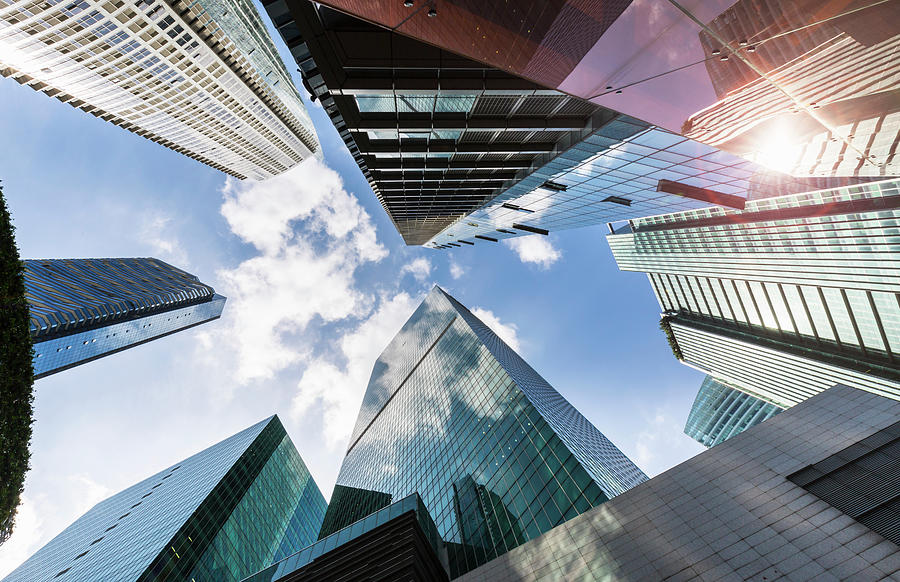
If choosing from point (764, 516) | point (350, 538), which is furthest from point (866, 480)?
point (350, 538)

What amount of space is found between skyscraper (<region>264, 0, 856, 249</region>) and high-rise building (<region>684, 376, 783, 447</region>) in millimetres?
115618

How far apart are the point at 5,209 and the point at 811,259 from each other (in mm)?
95672

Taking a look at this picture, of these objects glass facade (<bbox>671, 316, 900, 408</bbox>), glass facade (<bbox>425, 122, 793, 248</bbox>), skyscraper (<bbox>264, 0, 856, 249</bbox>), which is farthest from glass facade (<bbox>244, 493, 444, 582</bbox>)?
glass facade (<bbox>671, 316, 900, 408</bbox>)

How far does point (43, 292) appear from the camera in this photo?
3201 inches

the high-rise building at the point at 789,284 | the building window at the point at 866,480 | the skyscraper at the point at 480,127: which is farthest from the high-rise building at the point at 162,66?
the high-rise building at the point at 789,284

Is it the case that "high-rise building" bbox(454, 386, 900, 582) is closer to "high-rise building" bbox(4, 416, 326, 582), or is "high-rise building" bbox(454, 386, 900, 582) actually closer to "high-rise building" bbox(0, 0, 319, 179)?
"high-rise building" bbox(4, 416, 326, 582)

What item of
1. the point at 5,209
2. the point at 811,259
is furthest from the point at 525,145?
the point at 811,259

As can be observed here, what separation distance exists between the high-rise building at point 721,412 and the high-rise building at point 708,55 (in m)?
131

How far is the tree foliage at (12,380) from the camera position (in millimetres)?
14672

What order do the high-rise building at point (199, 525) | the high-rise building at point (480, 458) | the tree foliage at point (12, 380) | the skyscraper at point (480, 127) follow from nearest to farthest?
the skyscraper at point (480, 127) < the tree foliage at point (12, 380) < the high-rise building at point (480, 458) < the high-rise building at point (199, 525)

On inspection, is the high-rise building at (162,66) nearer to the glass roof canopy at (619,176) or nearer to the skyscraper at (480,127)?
the skyscraper at (480,127)

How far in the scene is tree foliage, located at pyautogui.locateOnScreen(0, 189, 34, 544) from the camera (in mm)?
14672

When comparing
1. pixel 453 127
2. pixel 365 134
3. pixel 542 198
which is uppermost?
pixel 365 134

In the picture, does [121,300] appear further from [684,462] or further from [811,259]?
[811,259]
